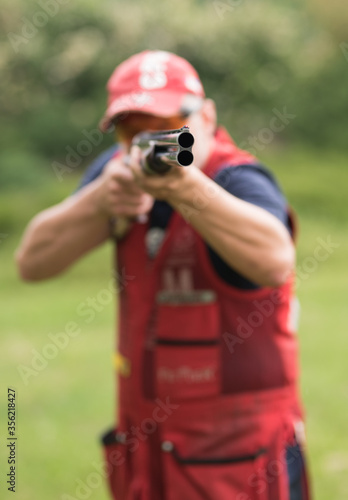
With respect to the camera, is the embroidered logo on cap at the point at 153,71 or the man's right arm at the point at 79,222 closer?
the man's right arm at the point at 79,222

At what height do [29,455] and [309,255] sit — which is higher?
[309,255]

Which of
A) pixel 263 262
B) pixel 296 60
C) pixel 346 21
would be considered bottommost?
pixel 263 262

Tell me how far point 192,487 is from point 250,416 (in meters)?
0.21

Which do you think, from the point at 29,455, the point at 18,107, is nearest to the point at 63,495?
the point at 29,455

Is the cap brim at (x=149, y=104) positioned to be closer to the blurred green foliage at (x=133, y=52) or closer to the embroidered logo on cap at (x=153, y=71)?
the embroidered logo on cap at (x=153, y=71)

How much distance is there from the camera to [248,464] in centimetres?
170

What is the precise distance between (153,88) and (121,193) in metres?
0.27

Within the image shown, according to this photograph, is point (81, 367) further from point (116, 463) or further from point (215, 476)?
point (215, 476)

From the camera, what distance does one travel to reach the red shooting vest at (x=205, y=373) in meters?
1.69

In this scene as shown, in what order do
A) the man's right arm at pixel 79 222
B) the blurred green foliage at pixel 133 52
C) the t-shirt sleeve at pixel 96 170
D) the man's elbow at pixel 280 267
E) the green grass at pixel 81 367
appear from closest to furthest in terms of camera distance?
the man's elbow at pixel 280 267 → the man's right arm at pixel 79 222 → the t-shirt sleeve at pixel 96 170 → the green grass at pixel 81 367 → the blurred green foliage at pixel 133 52

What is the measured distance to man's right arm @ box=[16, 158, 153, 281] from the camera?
1630 mm

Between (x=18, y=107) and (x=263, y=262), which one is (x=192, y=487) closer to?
(x=263, y=262)

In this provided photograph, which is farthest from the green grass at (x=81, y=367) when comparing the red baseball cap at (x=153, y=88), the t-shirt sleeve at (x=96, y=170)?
the red baseball cap at (x=153, y=88)

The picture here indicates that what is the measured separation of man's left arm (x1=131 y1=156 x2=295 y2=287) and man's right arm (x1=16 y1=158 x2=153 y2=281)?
0.18 meters
